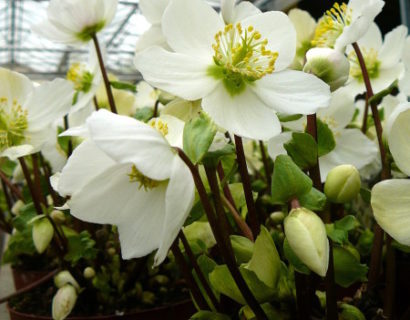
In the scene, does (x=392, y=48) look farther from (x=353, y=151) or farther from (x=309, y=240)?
(x=309, y=240)

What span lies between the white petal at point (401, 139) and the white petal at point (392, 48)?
285 millimetres

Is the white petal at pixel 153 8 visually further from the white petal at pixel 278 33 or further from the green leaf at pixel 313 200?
the green leaf at pixel 313 200

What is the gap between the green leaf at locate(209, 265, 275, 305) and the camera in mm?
346

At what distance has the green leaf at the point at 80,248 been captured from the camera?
21.2 inches

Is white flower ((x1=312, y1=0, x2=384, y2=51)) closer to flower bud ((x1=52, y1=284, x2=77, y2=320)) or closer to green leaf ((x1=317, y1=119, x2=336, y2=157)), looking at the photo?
green leaf ((x1=317, y1=119, x2=336, y2=157))

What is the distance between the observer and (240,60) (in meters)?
0.37

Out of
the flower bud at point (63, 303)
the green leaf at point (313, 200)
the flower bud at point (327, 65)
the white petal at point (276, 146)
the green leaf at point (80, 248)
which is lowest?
the flower bud at point (63, 303)

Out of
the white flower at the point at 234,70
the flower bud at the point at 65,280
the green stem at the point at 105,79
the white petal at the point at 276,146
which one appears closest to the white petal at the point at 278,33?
the white flower at the point at 234,70

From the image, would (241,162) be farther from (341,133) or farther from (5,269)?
(5,269)

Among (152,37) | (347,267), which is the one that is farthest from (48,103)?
(347,267)

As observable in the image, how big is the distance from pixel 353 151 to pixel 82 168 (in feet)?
1.10

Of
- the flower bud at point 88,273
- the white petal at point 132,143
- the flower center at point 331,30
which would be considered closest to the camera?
the white petal at point 132,143

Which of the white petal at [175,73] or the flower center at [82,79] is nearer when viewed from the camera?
the white petal at [175,73]

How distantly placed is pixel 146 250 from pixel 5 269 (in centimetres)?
67
